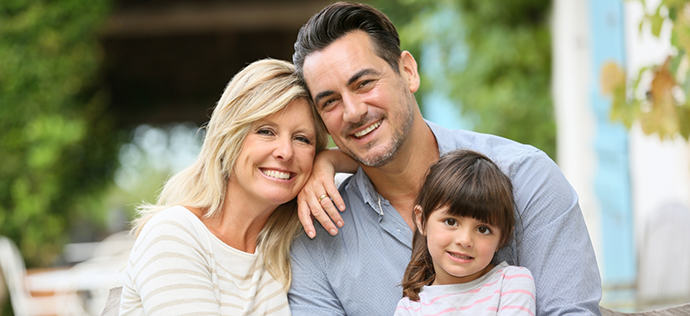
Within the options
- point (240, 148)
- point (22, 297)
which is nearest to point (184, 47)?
point (22, 297)

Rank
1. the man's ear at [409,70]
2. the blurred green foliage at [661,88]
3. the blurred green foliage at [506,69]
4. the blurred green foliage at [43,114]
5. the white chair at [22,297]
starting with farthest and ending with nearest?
the blurred green foliage at [43,114]
the blurred green foliage at [506,69]
the white chair at [22,297]
the blurred green foliage at [661,88]
the man's ear at [409,70]

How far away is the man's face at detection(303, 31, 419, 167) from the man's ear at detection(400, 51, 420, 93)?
114 mm

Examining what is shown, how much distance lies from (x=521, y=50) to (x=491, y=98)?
0.48m

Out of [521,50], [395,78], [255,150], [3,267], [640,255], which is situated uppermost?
[521,50]

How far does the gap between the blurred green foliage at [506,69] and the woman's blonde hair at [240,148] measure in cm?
298

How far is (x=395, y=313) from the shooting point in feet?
5.41


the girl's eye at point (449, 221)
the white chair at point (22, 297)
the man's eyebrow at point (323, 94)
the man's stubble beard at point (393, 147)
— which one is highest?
the man's eyebrow at point (323, 94)

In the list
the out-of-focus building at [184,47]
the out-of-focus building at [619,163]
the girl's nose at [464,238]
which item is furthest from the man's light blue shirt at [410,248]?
the out-of-focus building at [184,47]

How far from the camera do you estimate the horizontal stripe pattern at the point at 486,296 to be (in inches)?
58.4

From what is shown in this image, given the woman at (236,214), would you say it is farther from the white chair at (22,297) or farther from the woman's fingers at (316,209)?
the white chair at (22,297)

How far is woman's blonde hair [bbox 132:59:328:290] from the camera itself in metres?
1.79

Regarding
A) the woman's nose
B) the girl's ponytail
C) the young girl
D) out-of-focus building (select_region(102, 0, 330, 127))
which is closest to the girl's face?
the young girl

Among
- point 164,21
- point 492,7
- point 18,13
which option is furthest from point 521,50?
point 164,21

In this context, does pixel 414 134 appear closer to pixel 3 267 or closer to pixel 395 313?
pixel 395 313
